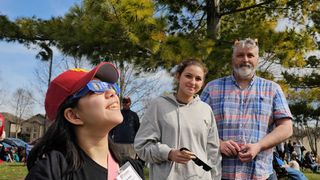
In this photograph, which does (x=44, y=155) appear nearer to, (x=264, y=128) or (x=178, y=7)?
(x=264, y=128)

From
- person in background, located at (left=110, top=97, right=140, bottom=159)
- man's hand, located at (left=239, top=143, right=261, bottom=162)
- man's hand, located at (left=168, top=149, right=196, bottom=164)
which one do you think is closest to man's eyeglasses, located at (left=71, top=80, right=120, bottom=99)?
man's hand, located at (left=168, top=149, right=196, bottom=164)

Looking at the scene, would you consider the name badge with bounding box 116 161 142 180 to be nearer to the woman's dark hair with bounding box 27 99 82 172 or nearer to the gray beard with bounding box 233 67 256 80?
the woman's dark hair with bounding box 27 99 82 172

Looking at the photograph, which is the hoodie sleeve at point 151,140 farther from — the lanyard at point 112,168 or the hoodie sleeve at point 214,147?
the lanyard at point 112,168

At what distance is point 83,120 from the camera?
1.74m

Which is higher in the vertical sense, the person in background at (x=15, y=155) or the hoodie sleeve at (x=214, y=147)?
the hoodie sleeve at (x=214, y=147)

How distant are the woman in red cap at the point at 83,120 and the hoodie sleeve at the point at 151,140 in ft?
4.27

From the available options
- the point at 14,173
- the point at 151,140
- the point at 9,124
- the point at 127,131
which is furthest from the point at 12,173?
the point at 9,124

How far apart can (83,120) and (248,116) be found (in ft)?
5.33

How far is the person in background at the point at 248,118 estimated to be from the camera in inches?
120

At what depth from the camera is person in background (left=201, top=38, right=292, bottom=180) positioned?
3.04 metres

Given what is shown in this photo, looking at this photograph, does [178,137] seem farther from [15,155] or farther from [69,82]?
[15,155]

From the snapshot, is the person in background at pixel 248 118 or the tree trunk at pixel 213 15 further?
the tree trunk at pixel 213 15

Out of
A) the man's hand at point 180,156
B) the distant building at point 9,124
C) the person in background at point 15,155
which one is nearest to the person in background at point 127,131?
the man's hand at point 180,156

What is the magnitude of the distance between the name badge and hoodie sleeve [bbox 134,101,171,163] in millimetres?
1229
